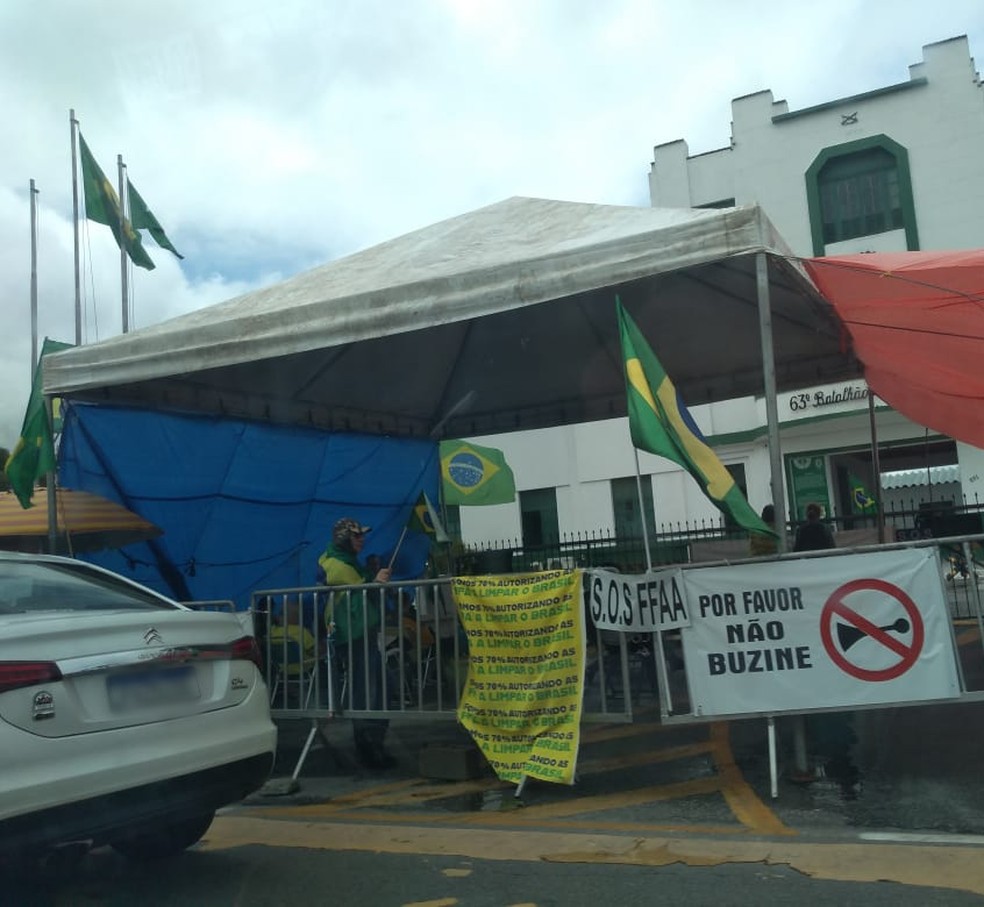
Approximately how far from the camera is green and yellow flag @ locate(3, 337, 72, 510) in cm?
792

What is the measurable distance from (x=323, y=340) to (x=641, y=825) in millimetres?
3791

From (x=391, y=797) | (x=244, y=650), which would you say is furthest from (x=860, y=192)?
(x=244, y=650)

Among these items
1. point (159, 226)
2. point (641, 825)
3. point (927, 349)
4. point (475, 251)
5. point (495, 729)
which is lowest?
point (641, 825)

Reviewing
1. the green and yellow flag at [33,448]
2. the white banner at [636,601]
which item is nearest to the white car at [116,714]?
the white banner at [636,601]

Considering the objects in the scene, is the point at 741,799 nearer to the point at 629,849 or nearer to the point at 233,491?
the point at 629,849

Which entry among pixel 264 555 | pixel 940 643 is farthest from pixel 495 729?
pixel 264 555

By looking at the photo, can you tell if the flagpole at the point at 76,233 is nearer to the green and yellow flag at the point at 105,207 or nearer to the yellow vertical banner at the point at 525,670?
the green and yellow flag at the point at 105,207

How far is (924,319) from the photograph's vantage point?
696cm

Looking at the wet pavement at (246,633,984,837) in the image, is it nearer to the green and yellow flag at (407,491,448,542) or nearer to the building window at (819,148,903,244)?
the green and yellow flag at (407,491,448,542)

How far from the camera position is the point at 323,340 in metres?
7.01

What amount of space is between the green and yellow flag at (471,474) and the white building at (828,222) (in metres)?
8.70

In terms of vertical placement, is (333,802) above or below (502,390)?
below

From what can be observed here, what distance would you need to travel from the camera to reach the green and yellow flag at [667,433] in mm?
5566

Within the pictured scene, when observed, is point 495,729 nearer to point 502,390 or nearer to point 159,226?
A: point 502,390
